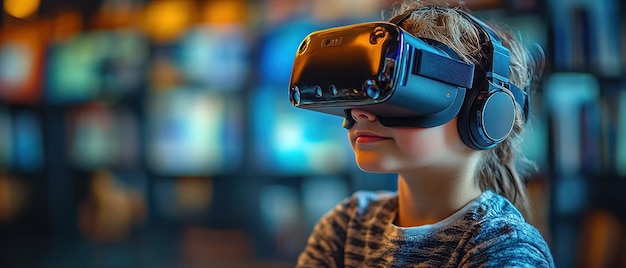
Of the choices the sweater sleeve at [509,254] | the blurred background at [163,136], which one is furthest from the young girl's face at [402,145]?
the blurred background at [163,136]

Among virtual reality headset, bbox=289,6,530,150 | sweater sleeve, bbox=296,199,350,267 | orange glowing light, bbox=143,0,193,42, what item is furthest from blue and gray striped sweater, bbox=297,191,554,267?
orange glowing light, bbox=143,0,193,42

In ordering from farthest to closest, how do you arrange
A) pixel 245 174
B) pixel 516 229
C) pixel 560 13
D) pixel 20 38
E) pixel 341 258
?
pixel 20 38 → pixel 245 174 → pixel 560 13 → pixel 341 258 → pixel 516 229

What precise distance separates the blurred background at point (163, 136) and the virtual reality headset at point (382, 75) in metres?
1.63

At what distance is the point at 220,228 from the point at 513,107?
2.21 meters

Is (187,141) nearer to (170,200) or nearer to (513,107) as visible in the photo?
(170,200)

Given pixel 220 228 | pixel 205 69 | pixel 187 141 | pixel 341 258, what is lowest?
pixel 220 228

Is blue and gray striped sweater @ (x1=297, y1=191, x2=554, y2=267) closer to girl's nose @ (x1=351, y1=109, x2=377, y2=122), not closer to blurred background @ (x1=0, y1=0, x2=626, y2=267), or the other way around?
girl's nose @ (x1=351, y1=109, x2=377, y2=122)

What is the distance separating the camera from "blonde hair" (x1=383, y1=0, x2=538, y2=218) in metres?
0.76

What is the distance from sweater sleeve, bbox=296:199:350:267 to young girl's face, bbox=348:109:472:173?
0.59ft

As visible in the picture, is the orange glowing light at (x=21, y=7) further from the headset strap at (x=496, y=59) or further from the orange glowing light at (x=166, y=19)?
the headset strap at (x=496, y=59)

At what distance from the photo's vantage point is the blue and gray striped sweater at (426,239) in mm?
700

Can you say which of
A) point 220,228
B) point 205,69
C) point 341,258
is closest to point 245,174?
point 220,228

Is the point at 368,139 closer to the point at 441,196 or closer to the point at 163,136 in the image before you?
the point at 441,196

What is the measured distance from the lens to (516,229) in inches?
28.1
